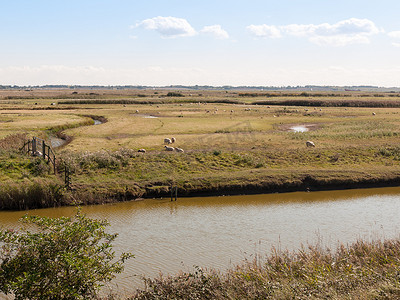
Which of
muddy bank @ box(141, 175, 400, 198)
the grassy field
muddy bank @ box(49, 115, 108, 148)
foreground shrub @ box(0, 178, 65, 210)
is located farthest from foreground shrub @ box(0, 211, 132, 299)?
muddy bank @ box(49, 115, 108, 148)

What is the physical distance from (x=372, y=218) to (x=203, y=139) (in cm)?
3074

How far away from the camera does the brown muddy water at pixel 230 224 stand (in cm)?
2000

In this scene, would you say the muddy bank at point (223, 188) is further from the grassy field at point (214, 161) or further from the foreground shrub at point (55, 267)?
the foreground shrub at point (55, 267)

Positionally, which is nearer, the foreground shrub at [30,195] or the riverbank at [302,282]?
the riverbank at [302,282]

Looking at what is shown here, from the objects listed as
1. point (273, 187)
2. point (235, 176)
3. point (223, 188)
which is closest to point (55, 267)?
point (223, 188)

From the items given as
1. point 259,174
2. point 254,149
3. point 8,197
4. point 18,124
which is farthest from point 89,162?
point 18,124

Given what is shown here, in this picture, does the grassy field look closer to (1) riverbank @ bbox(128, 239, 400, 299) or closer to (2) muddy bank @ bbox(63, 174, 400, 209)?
(2) muddy bank @ bbox(63, 174, 400, 209)

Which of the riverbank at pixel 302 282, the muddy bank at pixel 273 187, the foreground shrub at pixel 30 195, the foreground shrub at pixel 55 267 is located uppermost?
the foreground shrub at pixel 55 267

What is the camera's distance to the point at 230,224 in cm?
2591

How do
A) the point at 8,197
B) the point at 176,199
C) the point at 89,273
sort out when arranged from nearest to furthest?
1. the point at 89,273
2. the point at 8,197
3. the point at 176,199

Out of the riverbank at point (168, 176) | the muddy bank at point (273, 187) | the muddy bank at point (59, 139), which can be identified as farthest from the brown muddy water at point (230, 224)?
the muddy bank at point (59, 139)

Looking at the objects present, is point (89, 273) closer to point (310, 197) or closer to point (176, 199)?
point (176, 199)

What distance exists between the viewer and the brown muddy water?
787 inches

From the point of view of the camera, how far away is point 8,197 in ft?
97.2
